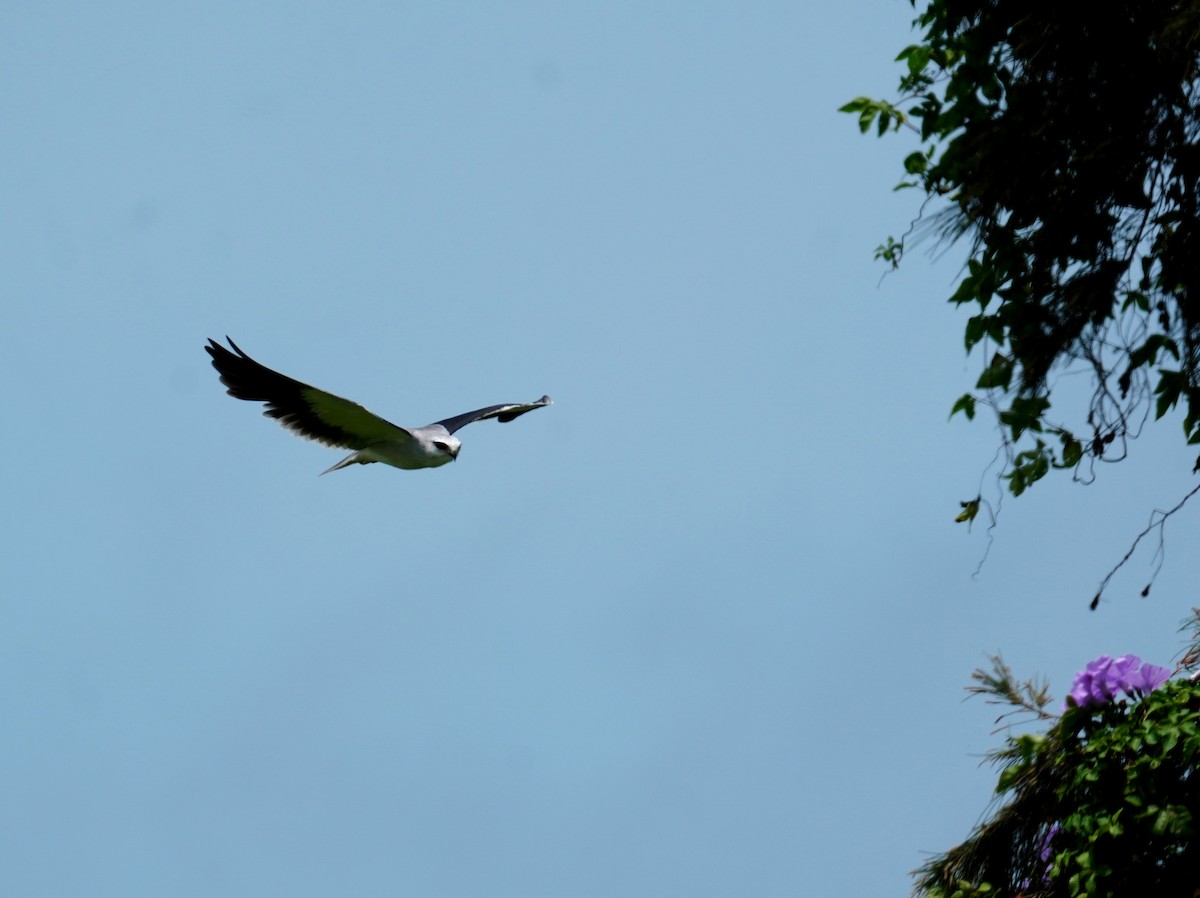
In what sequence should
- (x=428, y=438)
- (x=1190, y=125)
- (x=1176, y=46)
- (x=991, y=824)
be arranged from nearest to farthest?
(x=1176, y=46)
(x=1190, y=125)
(x=991, y=824)
(x=428, y=438)

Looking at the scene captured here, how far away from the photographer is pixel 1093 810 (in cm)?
466

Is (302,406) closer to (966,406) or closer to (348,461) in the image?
(348,461)

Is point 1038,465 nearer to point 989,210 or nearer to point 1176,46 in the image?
point 989,210

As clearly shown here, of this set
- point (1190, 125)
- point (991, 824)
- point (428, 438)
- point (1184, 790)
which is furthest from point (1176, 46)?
point (428, 438)

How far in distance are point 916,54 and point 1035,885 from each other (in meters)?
3.11

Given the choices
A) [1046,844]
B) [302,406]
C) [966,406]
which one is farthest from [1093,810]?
[302,406]

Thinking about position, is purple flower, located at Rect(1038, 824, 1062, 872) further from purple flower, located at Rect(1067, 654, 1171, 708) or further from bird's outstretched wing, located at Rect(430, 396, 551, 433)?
bird's outstretched wing, located at Rect(430, 396, 551, 433)

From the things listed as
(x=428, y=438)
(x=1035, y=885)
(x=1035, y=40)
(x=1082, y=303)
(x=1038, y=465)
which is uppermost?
(x=428, y=438)

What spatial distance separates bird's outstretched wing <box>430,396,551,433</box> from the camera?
33.1 feet

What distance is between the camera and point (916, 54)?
496 cm

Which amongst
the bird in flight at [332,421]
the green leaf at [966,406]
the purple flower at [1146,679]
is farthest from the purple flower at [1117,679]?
the bird in flight at [332,421]

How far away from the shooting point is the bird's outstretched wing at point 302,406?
8.20 m

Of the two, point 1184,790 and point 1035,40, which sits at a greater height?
point 1035,40

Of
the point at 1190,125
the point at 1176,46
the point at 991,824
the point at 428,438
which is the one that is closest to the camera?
the point at 1176,46
